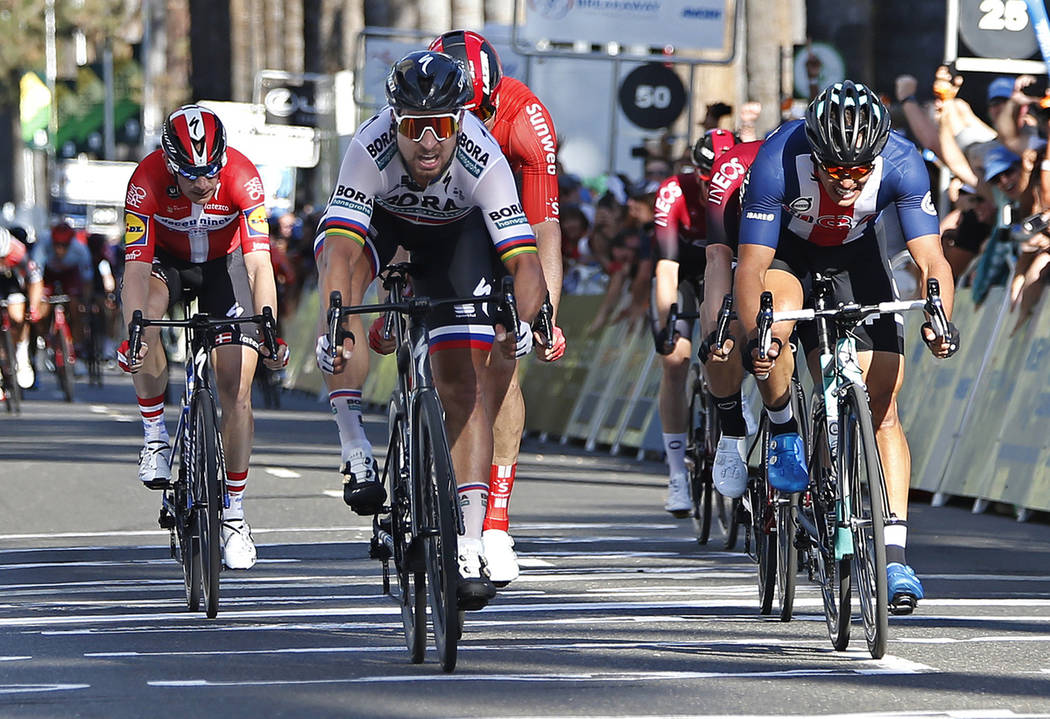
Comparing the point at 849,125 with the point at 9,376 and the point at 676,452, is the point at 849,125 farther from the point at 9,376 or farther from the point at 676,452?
the point at 9,376

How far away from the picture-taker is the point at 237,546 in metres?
9.91

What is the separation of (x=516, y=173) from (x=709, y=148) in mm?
2630

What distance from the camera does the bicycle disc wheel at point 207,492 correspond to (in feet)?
30.1

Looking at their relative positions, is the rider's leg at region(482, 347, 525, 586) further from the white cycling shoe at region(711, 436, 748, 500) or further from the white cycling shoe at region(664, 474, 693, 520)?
the white cycling shoe at region(664, 474, 693, 520)

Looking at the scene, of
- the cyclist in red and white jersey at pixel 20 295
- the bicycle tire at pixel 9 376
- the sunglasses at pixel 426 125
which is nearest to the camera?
the sunglasses at pixel 426 125

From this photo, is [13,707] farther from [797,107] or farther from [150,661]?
[797,107]

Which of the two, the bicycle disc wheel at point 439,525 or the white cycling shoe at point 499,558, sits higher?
the bicycle disc wheel at point 439,525

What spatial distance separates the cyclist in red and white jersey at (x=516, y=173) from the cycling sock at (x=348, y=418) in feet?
1.69

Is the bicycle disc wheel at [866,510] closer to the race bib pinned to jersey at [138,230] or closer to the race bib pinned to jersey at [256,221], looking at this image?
the race bib pinned to jersey at [256,221]

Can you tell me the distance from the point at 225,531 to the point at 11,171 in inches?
4513

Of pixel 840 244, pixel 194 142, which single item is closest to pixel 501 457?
pixel 840 244

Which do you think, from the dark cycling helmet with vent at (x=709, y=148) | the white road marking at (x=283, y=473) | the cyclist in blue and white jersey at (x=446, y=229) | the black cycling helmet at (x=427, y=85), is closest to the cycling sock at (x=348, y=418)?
the cyclist in blue and white jersey at (x=446, y=229)

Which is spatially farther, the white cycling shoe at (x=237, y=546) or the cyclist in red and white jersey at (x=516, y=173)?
the white cycling shoe at (x=237, y=546)

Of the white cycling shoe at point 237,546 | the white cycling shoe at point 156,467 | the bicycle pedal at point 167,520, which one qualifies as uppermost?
the white cycling shoe at point 156,467
